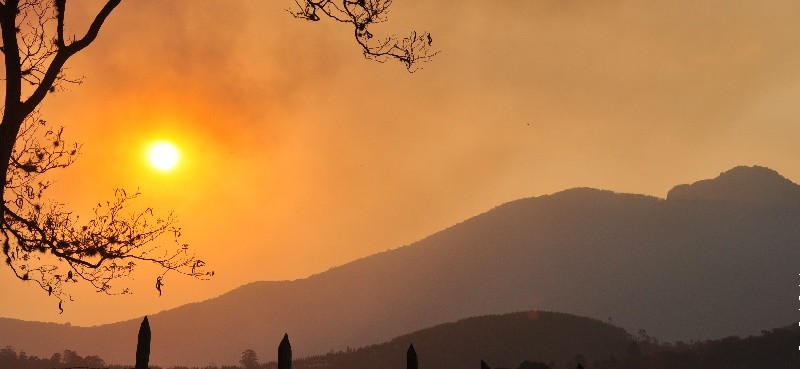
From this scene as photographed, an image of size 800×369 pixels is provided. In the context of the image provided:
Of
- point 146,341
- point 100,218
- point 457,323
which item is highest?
point 457,323

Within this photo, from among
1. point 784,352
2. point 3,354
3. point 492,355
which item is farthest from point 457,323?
point 3,354

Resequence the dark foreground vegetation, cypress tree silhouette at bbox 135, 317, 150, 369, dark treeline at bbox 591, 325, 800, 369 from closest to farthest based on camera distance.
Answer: cypress tree silhouette at bbox 135, 317, 150, 369 < dark treeline at bbox 591, 325, 800, 369 < the dark foreground vegetation

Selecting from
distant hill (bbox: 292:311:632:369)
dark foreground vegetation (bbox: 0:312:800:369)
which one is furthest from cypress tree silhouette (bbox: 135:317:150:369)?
distant hill (bbox: 292:311:632:369)

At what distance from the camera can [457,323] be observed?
188250mm

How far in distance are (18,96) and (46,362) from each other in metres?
217

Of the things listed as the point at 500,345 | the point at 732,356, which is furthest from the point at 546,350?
the point at 732,356

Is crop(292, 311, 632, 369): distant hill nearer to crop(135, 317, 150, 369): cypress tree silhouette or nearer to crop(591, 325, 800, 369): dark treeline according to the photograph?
crop(591, 325, 800, 369): dark treeline

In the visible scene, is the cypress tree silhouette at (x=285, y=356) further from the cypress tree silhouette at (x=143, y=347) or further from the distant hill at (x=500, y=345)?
the distant hill at (x=500, y=345)

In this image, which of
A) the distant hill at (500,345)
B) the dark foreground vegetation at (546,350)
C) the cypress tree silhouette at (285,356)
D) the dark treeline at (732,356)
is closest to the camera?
the cypress tree silhouette at (285,356)

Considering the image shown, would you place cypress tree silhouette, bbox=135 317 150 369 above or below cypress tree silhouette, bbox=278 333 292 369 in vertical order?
above

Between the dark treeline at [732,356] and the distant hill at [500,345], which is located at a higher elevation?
the distant hill at [500,345]

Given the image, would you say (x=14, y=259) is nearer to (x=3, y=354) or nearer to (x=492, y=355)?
(x=492, y=355)

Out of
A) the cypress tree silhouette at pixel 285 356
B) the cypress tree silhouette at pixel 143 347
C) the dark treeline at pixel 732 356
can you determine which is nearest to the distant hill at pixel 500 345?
the dark treeline at pixel 732 356

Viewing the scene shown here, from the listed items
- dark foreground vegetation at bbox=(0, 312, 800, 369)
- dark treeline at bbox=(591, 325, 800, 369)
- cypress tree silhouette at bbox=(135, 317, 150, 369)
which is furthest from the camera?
dark foreground vegetation at bbox=(0, 312, 800, 369)
